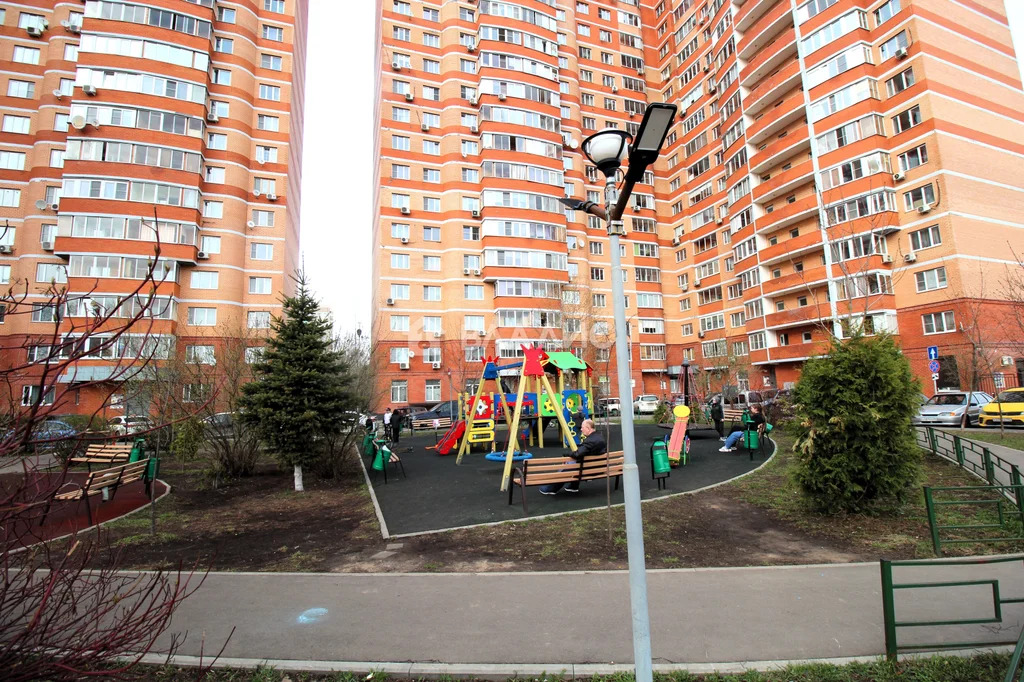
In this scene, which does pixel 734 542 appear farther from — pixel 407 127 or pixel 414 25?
pixel 414 25

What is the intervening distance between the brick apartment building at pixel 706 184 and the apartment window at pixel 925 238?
0.12 m

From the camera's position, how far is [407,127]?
4284cm

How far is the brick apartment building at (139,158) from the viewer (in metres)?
32.6

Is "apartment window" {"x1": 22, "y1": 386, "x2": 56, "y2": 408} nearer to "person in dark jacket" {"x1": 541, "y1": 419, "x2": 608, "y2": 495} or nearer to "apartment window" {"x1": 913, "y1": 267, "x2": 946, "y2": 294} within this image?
"person in dark jacket" {"x1": 541, "y1": 419, "x2": 608, "y2": 495}

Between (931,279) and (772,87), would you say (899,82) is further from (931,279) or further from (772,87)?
(931,279)

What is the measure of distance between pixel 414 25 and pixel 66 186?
97.3 ft

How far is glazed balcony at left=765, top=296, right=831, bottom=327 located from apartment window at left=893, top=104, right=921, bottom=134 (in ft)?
37.7

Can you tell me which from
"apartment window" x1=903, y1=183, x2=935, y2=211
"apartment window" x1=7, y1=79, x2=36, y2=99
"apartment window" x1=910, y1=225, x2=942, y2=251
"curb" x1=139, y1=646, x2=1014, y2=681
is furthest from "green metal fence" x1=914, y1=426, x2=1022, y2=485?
"apartment window" x1=7, y1=79, x2=36, y2=99

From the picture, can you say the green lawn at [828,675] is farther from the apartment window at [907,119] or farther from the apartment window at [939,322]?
the apartment window at [907,119]

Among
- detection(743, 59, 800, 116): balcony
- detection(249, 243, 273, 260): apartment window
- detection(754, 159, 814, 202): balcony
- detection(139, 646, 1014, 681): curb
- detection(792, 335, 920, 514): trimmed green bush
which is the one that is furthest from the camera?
detection(249, 243, 273, 260): apartment window

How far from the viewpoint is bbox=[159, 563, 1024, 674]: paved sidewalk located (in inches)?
166

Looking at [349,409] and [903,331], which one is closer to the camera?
[349,409]

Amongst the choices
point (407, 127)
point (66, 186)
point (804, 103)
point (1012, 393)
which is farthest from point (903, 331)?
point (66, 186)

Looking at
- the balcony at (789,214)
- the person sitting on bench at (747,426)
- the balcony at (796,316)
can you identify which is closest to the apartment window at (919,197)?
the balcony at (789,214)
